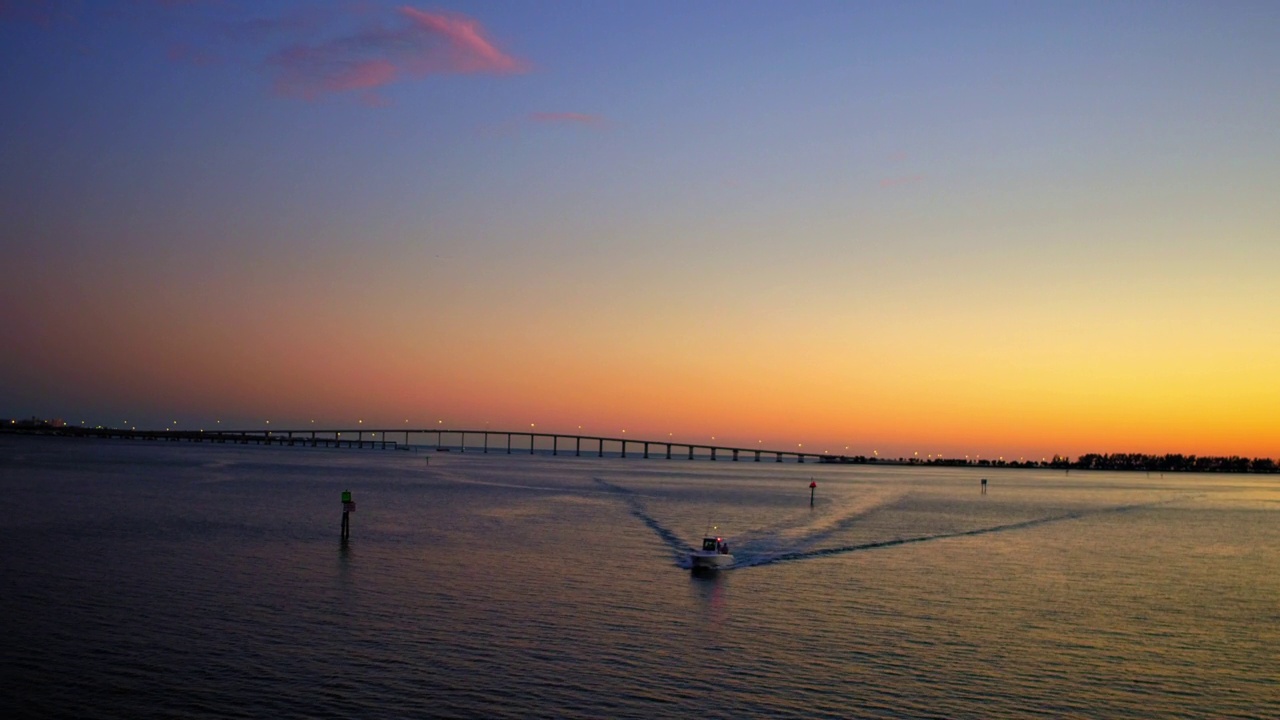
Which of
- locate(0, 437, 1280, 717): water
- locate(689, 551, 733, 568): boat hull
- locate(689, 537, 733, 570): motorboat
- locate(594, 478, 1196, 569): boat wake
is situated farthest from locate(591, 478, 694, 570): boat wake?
locate(689, 551, 733, 568): boat hull

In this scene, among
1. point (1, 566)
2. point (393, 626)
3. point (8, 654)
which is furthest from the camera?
point (1, 566)

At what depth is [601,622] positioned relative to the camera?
35.5m

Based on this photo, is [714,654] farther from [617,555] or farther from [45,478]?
[45,478]

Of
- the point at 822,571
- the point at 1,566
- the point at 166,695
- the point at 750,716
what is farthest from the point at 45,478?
the point at 750,716

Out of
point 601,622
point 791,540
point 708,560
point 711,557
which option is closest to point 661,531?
point 791,540

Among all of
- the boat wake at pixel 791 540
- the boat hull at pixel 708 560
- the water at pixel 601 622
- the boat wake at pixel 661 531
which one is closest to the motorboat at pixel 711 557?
the boat hull at pixel 708 560

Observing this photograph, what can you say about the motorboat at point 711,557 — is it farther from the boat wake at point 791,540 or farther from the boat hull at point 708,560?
the boat wake at point 791,540

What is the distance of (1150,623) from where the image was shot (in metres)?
39.0

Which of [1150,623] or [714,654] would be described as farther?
[1150,623]

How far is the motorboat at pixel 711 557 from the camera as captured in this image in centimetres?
4984

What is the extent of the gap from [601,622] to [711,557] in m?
15.5

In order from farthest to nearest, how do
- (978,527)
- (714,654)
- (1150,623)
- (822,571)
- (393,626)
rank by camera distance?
1. (978,527)
2. (822,571)
3. (1150,623)
4. (393,626)
5. (714,654)

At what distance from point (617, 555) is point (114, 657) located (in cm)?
3130

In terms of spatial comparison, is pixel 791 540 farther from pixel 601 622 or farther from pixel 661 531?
pixel 601 622
